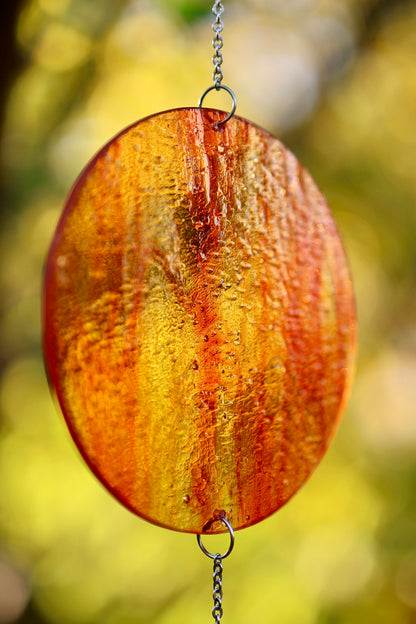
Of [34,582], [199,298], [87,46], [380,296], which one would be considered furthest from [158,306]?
[34,582]

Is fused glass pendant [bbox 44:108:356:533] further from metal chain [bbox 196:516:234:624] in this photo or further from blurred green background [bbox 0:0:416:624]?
blurred green background [bbox 0:0:416:624]

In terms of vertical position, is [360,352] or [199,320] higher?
[199,320]

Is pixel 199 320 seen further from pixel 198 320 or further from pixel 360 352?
pixel 360 352

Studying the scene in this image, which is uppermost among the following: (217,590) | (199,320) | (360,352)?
(199,320)

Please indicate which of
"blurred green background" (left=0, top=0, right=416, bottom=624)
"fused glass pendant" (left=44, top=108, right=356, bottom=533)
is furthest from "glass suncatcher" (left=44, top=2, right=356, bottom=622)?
"blurred green background" (left=0, top=0, right=416, bottom=624)

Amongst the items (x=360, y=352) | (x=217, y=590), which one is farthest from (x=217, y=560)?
(x=360, y=352)
